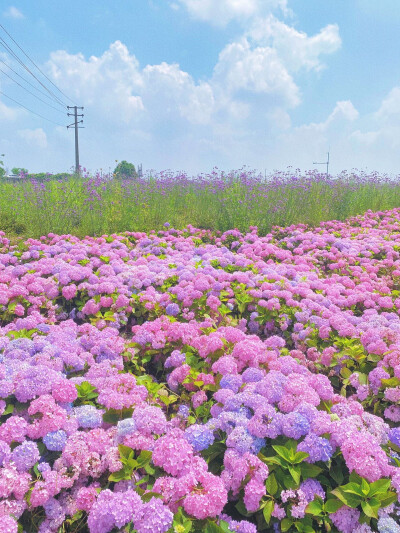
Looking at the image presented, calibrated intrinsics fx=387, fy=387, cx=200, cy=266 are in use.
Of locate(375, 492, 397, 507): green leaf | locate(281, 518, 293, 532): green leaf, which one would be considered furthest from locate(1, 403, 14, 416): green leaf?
locate(375, 492, 397, 507): green leaf

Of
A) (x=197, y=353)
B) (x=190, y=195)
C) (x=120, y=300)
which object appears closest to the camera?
(x=197, y=353)

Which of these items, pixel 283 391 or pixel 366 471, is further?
pixel 283 391

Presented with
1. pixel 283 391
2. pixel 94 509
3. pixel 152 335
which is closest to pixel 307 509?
pixel 283 391

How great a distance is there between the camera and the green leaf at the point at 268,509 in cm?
173

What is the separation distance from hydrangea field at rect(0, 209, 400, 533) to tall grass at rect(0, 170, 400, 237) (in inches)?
164

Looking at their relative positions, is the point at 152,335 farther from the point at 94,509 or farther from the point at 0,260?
the point at 0,260

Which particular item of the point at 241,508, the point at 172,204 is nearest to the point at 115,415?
the point at 241,508

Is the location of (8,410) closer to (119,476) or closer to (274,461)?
(119,476)

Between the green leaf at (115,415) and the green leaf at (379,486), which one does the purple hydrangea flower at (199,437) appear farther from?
the green leaf at (379,486)

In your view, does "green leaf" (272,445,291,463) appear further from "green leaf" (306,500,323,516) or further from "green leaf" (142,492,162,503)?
"green leaf" (142,492,162,503)

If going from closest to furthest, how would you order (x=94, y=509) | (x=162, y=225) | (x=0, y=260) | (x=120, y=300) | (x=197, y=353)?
(x=94, y=509) < (x=197, y=353) < (x=120, y=300) < (x=0, y=260) < (x=162, y=225)

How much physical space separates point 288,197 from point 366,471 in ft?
28.2

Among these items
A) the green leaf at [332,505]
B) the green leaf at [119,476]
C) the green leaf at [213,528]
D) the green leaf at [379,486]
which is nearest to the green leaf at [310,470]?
the green leaf at [332,505]

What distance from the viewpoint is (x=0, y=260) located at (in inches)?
215
